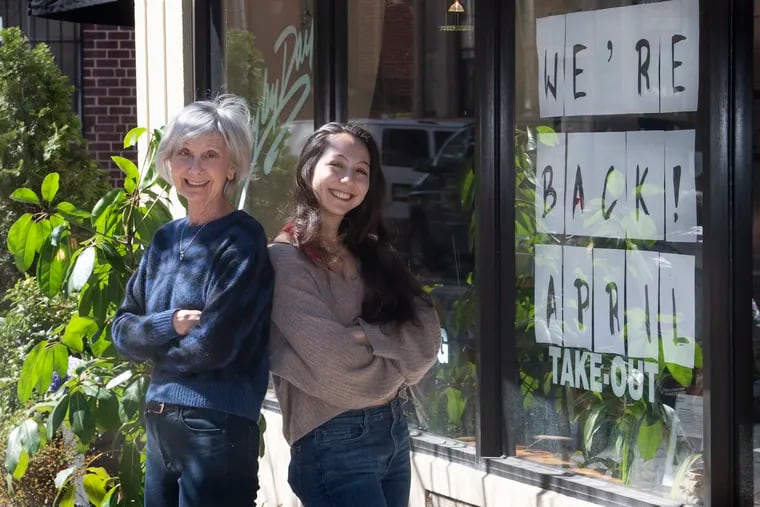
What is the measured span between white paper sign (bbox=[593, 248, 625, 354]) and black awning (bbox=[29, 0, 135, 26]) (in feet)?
14.7

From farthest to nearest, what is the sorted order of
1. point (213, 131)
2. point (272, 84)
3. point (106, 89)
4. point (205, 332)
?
point (106, 89)
point (272, 84)
point (213, 131)
point (205, 332)

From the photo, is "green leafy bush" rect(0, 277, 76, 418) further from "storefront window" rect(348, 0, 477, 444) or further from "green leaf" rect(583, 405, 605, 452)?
"green leaf" rect(583, 405, 605, 452)

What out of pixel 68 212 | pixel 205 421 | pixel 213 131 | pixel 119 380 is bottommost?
pixel 119 380

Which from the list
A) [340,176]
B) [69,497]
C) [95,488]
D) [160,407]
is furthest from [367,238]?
[69,497]

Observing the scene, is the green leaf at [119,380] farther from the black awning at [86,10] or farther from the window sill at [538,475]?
Answer: the black awning at [86,10]

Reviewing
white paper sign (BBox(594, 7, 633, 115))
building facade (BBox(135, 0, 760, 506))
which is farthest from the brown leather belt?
white paper sign (BBox(594, 7, 633, 115))

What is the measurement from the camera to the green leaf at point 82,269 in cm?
402

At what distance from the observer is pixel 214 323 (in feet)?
9.32

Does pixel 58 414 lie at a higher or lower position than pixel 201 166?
lower

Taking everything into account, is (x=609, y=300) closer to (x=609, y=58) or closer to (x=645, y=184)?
(x=645, y=184)

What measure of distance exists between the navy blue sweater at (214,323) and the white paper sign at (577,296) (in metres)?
1.53

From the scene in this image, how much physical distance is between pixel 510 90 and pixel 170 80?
2.46m


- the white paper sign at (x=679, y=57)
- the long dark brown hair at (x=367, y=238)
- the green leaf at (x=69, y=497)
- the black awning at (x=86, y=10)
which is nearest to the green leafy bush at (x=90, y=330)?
the green leaf at (x=69, y=497)

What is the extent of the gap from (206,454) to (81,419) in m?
1.43
